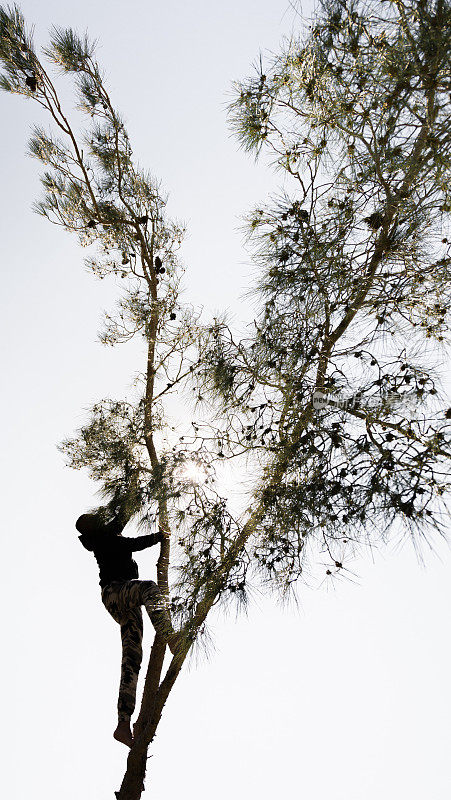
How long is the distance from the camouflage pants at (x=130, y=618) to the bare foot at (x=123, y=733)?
0.06 ft

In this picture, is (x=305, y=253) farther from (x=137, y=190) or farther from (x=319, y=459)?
(x=137, y=190)

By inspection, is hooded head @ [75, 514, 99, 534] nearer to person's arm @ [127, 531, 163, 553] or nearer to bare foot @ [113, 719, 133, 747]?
person's arm @ [127, 531, 163, 553]

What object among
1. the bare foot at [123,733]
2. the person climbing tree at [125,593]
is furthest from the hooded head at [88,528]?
the bare foot at [123,733]

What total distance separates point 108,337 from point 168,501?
0.92 m

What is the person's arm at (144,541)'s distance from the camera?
7.58 feet

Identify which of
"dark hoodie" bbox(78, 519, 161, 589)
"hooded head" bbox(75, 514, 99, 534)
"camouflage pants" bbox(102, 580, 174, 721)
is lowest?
"camouflage pants" bbox(102, 580, 174, 721)

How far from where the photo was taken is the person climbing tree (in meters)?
2.02

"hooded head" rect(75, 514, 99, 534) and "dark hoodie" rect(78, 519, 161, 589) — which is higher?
Answer: "hooded head" rect(75, 514, 99, 534)

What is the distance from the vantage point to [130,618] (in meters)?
2.21

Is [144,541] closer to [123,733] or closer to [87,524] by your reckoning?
[87,524]

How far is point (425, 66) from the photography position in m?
1.41

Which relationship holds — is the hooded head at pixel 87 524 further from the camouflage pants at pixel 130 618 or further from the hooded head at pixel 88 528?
the camouflage pants at pixel 130 618

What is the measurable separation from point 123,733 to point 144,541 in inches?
25.5

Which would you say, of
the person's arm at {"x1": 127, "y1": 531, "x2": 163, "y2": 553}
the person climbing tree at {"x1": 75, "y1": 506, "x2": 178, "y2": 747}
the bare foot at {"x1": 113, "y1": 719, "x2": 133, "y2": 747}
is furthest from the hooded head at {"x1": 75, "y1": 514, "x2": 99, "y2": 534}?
the bare foot at {"x1": 113, "y1": 719, "x2": 133, "y2": 747}
